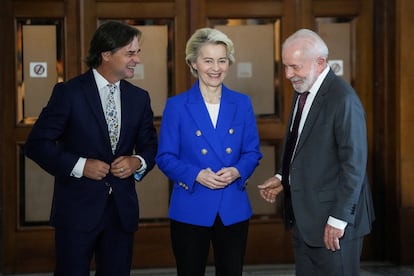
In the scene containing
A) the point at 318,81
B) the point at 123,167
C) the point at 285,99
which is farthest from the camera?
the point at 285,99

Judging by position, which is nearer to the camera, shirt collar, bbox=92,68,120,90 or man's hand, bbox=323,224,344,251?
man's hand, bbox=323,224,344,251

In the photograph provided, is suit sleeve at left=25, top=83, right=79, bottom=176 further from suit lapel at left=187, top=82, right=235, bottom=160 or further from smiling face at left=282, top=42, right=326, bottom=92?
smiling face at left=282, top=42, right=326, bottom=92

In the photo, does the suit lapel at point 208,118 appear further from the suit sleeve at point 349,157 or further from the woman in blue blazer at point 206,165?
the suit sleeve at point 349,157

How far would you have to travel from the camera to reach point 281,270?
588 cm

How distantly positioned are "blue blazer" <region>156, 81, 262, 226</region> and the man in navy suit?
0.56 ft

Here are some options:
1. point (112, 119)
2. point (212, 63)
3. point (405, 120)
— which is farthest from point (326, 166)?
point (405, 120)

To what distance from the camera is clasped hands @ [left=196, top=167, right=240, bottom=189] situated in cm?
361

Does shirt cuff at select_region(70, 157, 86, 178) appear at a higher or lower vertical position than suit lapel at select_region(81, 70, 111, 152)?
lower

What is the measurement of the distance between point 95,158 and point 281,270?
2.70 metres

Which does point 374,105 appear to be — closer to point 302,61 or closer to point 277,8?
point 277,8

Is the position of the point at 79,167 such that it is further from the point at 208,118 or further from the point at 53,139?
the point at 208,118

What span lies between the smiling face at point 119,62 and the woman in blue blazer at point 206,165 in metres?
0.29

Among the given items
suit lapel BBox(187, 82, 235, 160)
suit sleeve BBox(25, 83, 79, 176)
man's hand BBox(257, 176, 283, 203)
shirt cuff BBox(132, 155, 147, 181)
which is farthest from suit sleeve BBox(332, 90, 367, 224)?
suit sleeve BBox(25, 83, 79, 176)

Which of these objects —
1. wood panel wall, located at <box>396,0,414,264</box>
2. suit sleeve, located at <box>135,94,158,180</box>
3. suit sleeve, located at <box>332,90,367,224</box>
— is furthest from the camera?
wood panel wall, located at <box>396,0,414,264</box>
